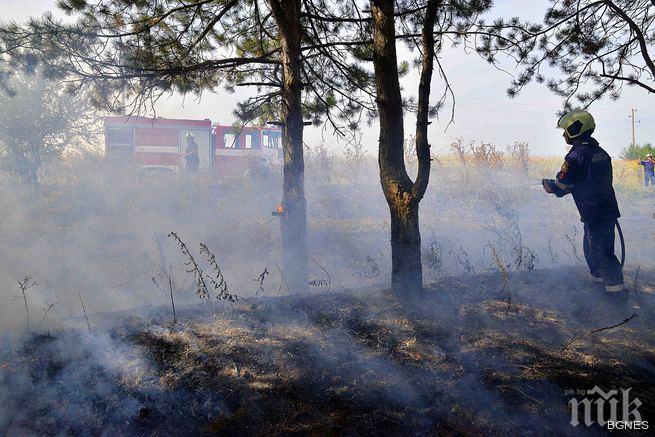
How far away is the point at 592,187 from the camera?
13.9 feet

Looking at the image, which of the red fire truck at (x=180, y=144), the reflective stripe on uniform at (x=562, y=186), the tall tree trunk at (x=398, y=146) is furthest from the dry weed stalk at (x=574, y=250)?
the red fire truck at (x=180, y=144)

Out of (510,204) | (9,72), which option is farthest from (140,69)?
(510,204)

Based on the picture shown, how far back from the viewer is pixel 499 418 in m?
2.38

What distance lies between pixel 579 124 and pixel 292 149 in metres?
3.57

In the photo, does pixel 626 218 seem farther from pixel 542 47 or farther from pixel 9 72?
pixel 9 72

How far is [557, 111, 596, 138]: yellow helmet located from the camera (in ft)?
14.1

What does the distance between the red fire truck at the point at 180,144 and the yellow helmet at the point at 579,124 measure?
1177 cm

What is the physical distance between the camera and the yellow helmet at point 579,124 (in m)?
4.31

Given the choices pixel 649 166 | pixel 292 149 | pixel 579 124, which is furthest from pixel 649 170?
pixel 292 149

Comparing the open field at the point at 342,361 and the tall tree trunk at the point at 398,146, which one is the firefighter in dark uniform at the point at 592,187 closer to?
the open field at the point at 342,361

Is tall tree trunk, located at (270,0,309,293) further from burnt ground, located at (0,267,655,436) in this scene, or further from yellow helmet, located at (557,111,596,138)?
yellow helmet, located at (557,111,596,138)

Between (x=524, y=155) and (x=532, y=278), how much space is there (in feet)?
43.0

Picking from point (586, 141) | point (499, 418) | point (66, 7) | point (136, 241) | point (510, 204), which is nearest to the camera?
point (499, 418)

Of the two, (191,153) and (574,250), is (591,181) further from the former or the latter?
(191,153)
